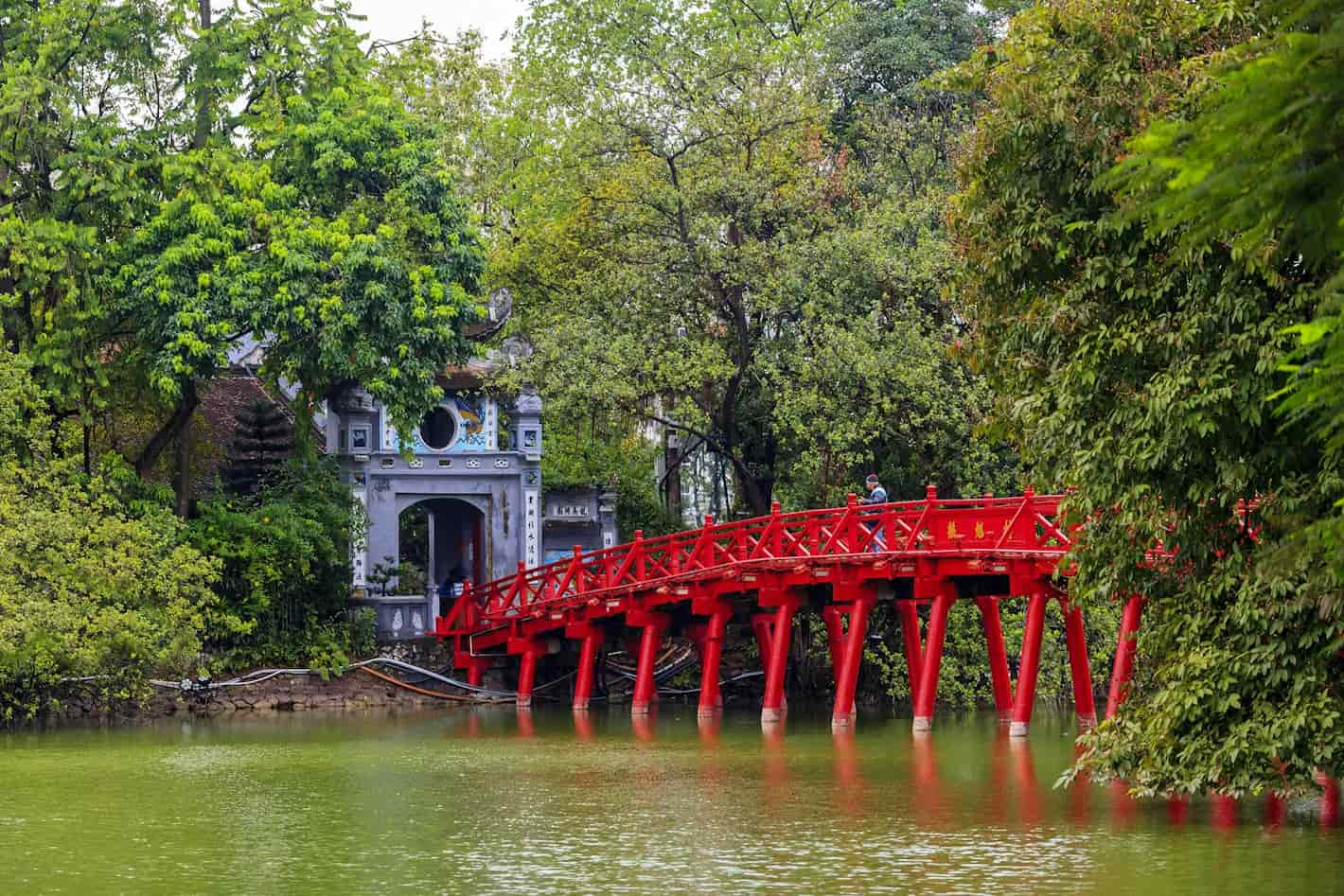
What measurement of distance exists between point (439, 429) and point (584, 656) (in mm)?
6559

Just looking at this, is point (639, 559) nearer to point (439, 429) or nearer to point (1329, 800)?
Answer: point (439, 429)

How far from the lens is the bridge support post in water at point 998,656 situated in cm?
3128

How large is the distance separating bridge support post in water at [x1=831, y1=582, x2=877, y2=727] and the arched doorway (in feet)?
39.6

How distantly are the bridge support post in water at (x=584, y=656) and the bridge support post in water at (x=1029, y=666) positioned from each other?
9910 mm

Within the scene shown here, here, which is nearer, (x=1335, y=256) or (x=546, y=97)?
(x=1335, y=256)

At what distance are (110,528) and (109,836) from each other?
15.9 metres

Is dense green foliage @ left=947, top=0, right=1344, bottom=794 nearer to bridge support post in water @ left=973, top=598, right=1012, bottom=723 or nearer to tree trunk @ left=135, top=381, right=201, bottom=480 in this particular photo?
bridge support post in water @ left=973, top=598, right=1012, bottom=723

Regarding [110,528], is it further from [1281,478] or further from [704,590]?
[1281,478]

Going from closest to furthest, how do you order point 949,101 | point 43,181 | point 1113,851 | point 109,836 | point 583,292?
point 1113,851, point 109,836, point 43,181, point 583,292, point 949,101

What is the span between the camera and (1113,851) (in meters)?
16.0

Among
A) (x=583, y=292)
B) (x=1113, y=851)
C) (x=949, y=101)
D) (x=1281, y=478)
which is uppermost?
(x=949, y=101)

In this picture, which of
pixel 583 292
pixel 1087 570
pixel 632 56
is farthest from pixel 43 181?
pixel 1087 570

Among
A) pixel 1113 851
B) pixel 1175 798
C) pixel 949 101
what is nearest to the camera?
pixel 1113 851

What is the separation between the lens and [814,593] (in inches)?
1297
